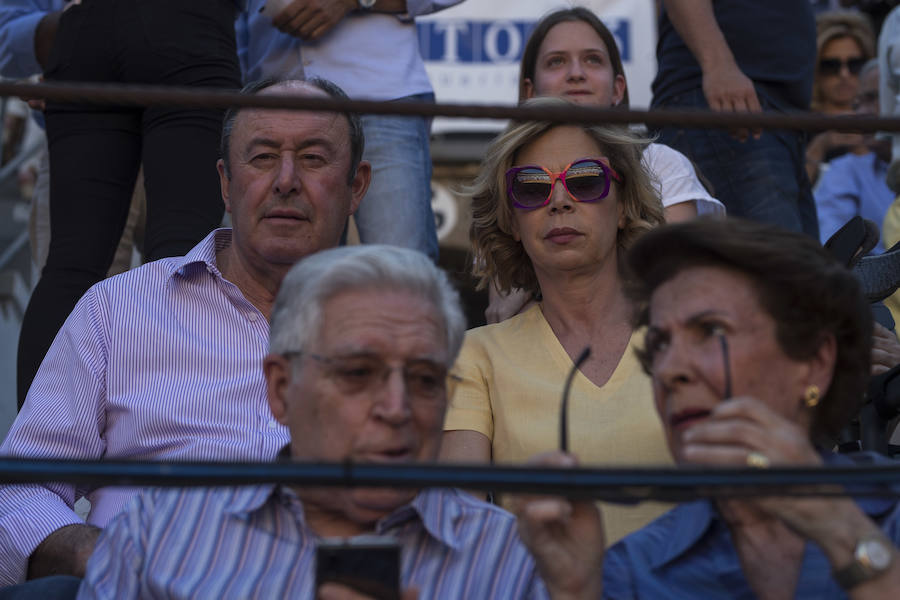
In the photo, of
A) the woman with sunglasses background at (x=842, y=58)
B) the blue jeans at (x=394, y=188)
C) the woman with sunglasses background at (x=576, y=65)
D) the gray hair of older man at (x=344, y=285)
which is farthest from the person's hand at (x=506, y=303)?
the woman with sunglasses background at (x=842, y=58)

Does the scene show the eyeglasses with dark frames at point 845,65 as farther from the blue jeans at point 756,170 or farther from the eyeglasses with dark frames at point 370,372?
the eyeglasses with dark frames at point 370,372

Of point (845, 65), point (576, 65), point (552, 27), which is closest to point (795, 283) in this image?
point (576, 65)

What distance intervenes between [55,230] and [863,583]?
2.37 metres

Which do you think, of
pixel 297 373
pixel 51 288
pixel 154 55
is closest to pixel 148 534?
pixel 297 373

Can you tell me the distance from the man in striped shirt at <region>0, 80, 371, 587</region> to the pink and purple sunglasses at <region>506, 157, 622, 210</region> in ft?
1.58

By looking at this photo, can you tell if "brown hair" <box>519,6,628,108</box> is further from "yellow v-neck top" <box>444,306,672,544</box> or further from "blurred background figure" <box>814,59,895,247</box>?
"blurred background figure" <box>814,59,895,247</box>

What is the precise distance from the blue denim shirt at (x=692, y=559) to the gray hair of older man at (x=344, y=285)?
43cm

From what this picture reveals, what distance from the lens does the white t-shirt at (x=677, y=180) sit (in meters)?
3.56

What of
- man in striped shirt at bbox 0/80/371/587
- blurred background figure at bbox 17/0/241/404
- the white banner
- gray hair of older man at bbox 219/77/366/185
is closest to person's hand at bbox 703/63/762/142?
gray hair of older man at bbox 219/77/366/185

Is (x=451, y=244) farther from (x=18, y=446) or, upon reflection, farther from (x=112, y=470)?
(x=112, y=470)

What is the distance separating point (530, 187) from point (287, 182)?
0.59 metres

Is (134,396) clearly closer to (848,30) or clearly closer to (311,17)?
(311,17)

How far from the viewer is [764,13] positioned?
3762 mm

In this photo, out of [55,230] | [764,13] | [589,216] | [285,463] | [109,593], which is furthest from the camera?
[764,13]
